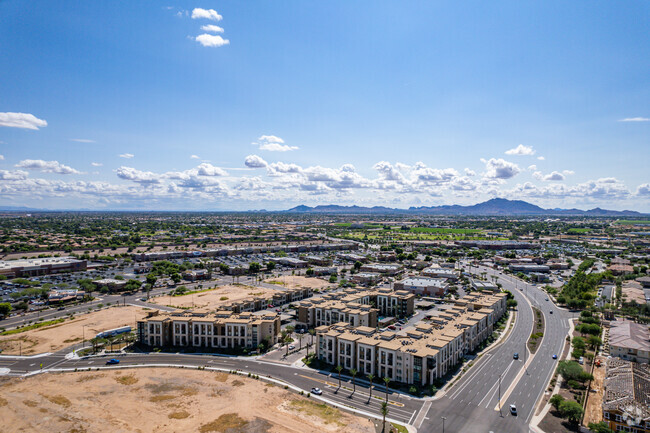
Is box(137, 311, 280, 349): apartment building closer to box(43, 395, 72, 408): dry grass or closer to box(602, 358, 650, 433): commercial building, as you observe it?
box(43, 395, 72, 408): dry grass

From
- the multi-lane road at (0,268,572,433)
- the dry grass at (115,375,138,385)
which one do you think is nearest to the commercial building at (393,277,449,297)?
the multi-lane road at (0,268,572,433)

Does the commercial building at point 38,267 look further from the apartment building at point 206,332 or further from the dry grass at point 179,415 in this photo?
the dry grass at point 179,415

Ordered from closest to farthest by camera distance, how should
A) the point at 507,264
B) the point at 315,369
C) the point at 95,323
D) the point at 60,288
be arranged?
1. the point at 315,369
2. the point at 95,323
3. the point at 60,288
4. the point at 507,264

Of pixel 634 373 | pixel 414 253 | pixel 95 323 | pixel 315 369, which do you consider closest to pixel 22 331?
pixel 95 323

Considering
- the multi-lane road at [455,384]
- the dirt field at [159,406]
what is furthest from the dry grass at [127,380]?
the multi-lane road at [455,384]

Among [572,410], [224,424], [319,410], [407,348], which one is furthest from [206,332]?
[572,410]

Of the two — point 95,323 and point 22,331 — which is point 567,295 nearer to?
point 95,323

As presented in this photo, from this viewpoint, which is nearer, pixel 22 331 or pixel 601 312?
pixel 22 331
